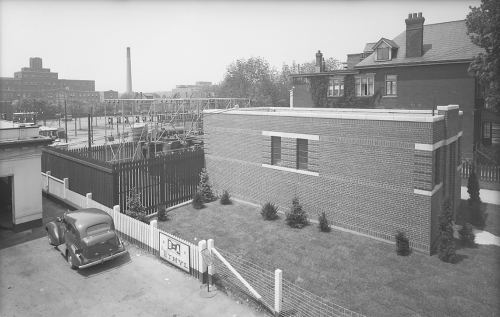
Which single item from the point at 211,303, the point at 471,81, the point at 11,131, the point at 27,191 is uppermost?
the point at 471,81

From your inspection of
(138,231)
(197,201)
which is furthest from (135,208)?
(197,201)

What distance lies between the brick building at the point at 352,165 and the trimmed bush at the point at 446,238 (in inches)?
20.0

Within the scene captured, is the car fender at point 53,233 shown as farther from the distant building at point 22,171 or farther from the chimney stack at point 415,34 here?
the chimney stack at point 415,34

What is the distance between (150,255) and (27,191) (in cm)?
669

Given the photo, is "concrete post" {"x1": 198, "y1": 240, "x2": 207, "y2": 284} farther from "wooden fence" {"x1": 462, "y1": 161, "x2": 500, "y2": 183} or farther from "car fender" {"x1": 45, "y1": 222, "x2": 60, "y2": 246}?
"wooden fence" {"x1": 462, "y1": 161, "x2": 500, "y2": 183}

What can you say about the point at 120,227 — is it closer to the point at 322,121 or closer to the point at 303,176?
the point at 303,176

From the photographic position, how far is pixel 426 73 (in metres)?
32.2

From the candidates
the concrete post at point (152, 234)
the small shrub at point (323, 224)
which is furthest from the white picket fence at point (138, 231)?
the small shrub at point (323, 224)

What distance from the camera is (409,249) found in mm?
13789

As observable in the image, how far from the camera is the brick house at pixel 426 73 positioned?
101ft

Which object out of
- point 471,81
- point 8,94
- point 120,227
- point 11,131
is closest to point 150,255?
point 120,227

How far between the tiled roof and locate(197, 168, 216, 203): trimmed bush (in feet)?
71.9

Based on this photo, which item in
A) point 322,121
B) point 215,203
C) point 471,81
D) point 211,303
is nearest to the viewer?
point 211,303

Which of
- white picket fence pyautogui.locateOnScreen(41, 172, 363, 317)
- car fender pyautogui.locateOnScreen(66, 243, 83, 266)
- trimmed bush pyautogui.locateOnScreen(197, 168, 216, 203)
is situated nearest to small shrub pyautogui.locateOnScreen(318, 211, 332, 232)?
white picket fence pyautogui.locateOnScreen(41, 172, 363, 317)
